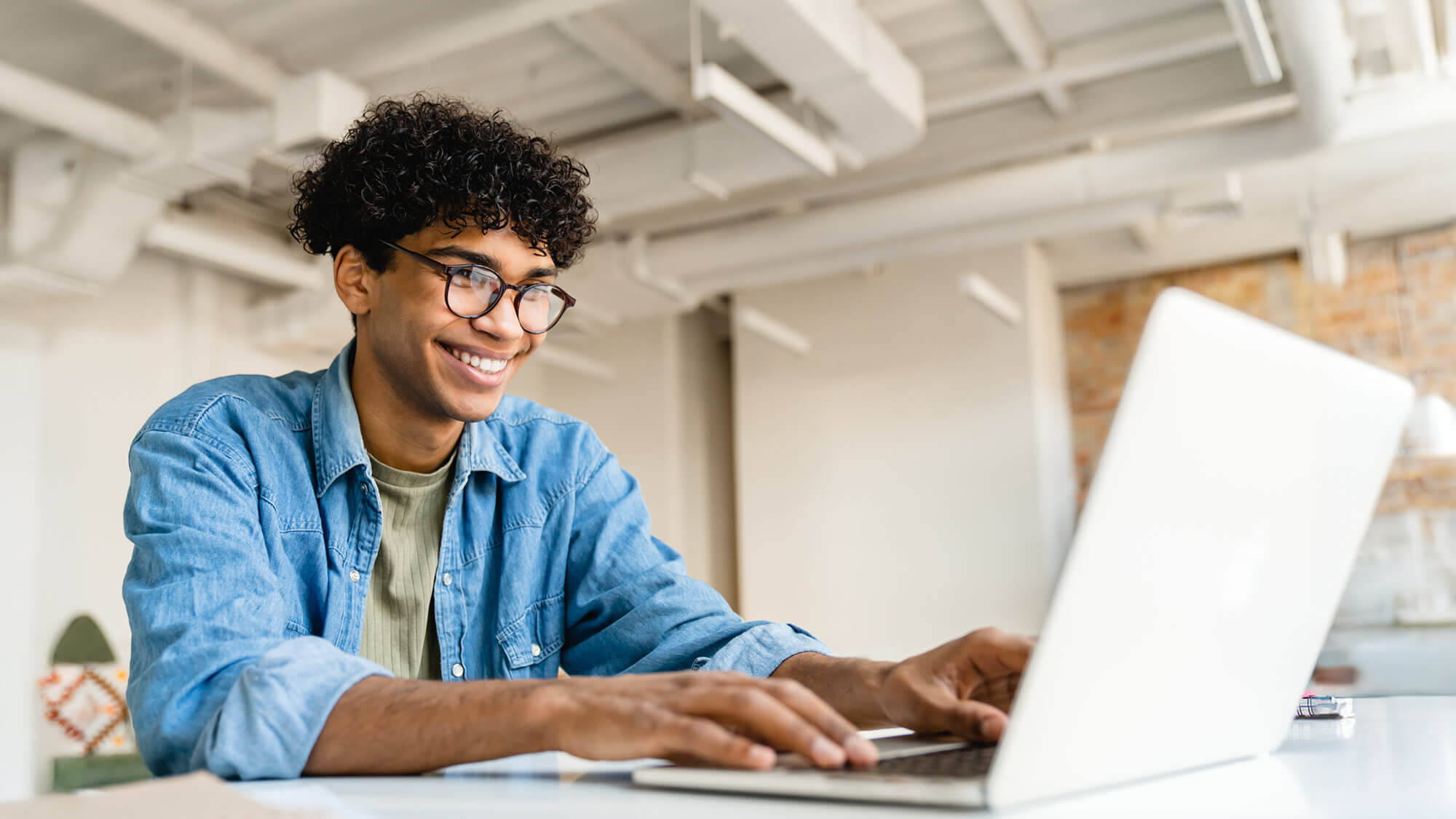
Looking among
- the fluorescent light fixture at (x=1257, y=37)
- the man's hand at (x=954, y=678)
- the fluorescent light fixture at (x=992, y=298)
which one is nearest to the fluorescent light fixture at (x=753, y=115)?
the fluorescent light fixture at (x=992, y=298)

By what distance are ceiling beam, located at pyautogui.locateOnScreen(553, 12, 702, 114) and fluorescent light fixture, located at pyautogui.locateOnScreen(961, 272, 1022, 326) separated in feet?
4.44

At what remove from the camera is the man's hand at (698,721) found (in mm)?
Result: 717

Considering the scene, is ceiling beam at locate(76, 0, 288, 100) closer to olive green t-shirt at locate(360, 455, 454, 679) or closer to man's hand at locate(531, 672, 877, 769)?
olive green t-shirt at locate(360, 455, 454, 679)

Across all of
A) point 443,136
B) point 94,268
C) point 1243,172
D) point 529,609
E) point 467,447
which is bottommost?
point 529,609

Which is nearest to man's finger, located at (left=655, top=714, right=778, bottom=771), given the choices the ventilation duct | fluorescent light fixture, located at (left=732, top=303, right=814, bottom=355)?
the ventilation duct

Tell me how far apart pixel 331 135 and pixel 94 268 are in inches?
52.4

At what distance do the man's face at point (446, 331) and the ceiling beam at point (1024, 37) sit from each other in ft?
9.91

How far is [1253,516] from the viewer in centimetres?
69

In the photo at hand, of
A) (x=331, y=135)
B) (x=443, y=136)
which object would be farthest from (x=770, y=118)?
(x=443, y=136)

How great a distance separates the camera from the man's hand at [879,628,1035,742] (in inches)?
38.2

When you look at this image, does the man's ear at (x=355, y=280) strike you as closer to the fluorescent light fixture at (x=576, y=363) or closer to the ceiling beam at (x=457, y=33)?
the ceiling beam at (x=457, y=33)

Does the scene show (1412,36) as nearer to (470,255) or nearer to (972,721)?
(470,255)

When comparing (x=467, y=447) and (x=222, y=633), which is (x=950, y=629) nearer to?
(x=467, y=447)

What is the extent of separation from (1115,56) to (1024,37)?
410mm
